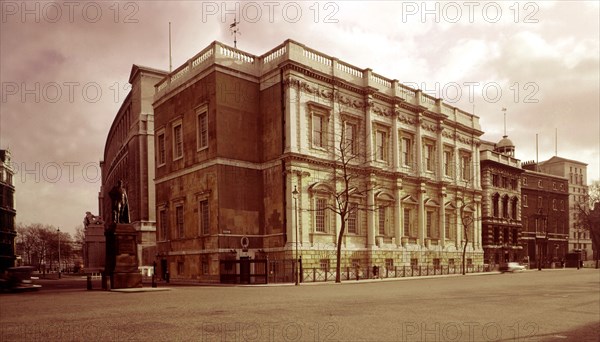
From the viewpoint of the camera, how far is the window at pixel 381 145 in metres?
42.6

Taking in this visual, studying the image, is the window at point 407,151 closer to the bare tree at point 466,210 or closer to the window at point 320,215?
the bare tree at point 466,210

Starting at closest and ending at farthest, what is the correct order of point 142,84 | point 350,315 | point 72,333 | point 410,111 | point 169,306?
point 72,333
point 350,315
point 169,306
point 410,111
point 142,84

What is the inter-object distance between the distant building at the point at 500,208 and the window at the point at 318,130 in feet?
103

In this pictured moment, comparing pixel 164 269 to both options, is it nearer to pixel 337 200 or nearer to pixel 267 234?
pixel 267 234

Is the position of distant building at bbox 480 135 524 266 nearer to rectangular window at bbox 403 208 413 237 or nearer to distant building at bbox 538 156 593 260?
rectangular window at bbox 403 208 413 237

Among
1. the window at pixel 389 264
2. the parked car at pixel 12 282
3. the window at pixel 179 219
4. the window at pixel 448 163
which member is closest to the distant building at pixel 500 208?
the window at pixel 448 163

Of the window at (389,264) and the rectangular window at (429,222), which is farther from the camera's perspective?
the rectangular window at (429,222)

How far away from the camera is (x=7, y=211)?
9131cm

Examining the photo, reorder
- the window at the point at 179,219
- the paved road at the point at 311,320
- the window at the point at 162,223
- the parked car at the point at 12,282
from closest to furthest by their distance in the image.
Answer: the paved road at the point at 311,320 → the parked car at the point at 12,282 → the window at the point at 179,219 → the window at the point at 162,223

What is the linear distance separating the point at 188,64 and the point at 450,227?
30.7 m

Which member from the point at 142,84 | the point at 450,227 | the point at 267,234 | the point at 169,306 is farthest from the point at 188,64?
the point at 450,227

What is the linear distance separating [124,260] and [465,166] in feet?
138

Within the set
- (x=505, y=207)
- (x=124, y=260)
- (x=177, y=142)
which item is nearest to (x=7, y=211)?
(x=177, y=142)

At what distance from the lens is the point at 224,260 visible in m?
32.6
